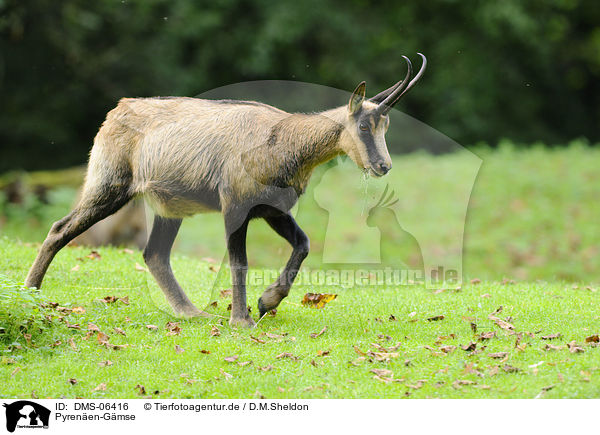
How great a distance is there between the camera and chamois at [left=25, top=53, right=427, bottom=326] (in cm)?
659

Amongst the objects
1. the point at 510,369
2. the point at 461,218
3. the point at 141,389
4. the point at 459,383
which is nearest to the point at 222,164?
the point at 141,389

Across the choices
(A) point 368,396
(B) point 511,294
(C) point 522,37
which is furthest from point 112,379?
(C) point 522,37

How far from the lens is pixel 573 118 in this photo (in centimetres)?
2439

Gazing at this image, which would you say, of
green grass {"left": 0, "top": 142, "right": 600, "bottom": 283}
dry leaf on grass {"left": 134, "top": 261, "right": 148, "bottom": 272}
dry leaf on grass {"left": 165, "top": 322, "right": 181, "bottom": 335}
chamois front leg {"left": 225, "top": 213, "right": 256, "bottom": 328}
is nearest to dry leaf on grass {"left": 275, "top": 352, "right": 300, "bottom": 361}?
chamois front leg {"left": 225, "top": 213, "right": 256, "bottom": 328}

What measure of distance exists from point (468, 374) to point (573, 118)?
20867mm

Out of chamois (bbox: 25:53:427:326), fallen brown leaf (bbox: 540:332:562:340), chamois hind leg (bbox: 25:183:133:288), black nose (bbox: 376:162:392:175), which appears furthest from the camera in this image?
chamois hind leg (bbox: 25:183:133:288)

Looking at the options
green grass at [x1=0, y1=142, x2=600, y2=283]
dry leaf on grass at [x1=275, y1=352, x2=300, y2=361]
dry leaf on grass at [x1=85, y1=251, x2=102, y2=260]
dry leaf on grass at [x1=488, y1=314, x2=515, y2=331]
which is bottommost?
dry leaf on grass at [x1=275, y1=352, x2=300, y2=361]

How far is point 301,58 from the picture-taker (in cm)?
2189

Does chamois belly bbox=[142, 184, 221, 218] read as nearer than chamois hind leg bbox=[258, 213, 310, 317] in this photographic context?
No

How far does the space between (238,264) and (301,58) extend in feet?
52.3

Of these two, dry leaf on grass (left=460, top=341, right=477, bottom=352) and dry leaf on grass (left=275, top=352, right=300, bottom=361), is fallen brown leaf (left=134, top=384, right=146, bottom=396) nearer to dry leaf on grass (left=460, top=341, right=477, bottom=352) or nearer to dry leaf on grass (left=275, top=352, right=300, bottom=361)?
dry leaf on grass (left=275, top=352, right=300, bottom=361)
